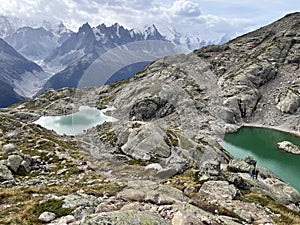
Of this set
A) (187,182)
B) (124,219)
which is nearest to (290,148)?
(187,182)

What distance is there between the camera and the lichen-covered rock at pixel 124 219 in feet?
42.1

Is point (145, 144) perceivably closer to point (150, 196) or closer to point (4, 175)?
point (4, 175)

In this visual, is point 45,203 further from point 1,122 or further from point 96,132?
point 1,122

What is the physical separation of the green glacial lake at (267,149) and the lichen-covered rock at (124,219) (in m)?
73.5

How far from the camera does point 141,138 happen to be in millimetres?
52469

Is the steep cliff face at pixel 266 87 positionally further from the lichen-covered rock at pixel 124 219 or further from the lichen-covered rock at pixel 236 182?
the lichen-covered rock at pixel 124 219

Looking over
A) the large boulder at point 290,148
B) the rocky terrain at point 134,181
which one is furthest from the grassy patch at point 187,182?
the large boulder at point 290,148

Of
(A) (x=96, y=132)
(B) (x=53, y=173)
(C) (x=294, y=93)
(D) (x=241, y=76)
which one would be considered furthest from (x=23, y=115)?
(C) (x=294, y=93)

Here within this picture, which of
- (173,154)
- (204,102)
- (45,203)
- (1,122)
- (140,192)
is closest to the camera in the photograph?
(45,203)

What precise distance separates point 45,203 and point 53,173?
22254mm

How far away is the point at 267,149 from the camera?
399ft

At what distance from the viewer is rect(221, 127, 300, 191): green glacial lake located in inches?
3576

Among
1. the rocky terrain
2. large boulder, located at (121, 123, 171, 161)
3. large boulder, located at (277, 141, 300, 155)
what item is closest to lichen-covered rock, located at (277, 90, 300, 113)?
large boulder, located at (277, 141, 300, 155)

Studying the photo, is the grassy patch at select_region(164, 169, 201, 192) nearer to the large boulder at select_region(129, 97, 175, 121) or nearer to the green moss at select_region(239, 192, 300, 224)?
the green moss at select_region(239, 192, 300, 224)
